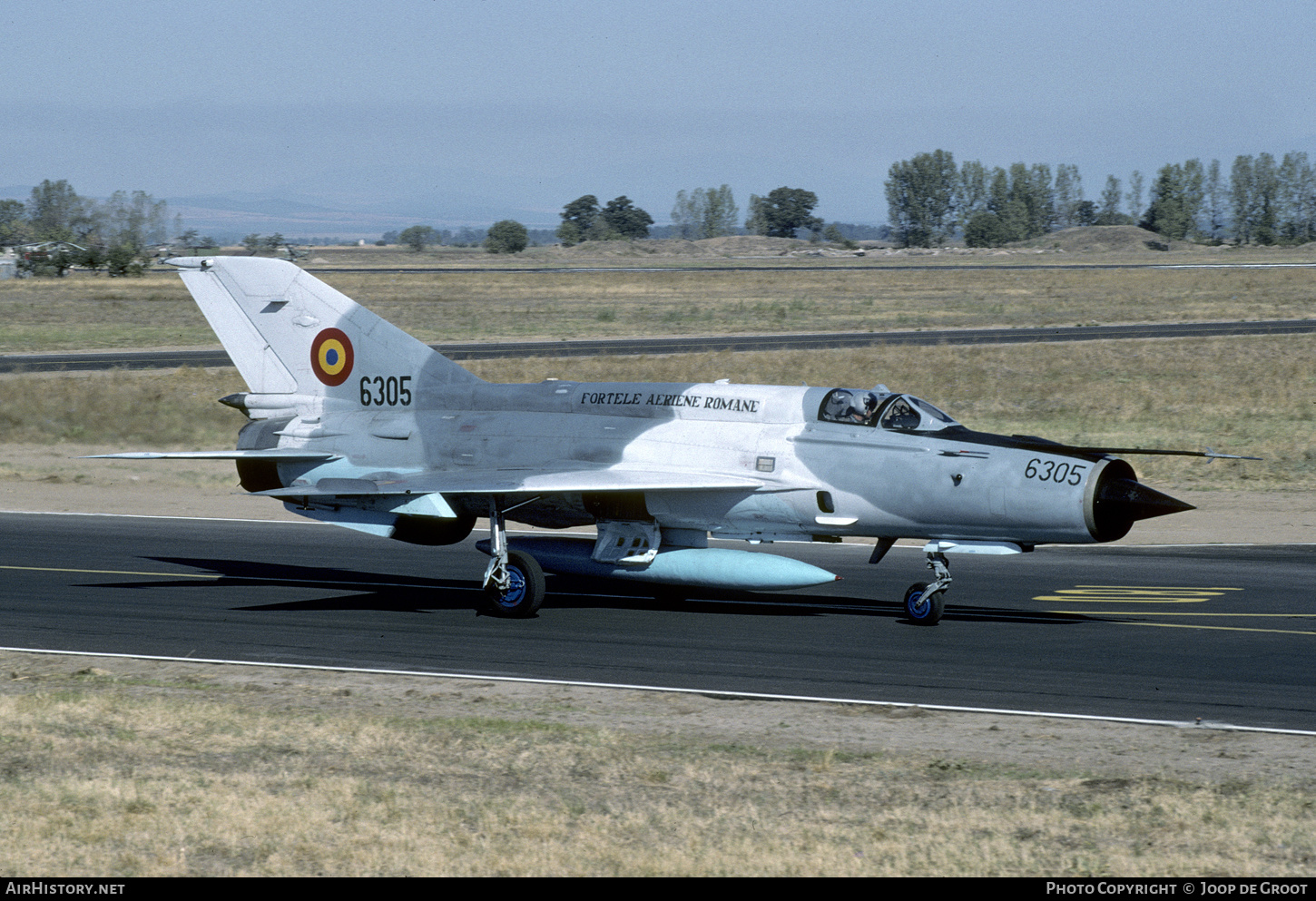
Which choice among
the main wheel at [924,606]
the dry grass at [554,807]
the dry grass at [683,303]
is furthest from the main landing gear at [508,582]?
the dry grass at [683,303]

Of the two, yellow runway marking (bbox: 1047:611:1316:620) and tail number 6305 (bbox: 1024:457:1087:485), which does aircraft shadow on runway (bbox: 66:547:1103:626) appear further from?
tail number 6305 (bbox: 1024:457:1087:485)

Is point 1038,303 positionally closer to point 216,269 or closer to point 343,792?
point 216,269

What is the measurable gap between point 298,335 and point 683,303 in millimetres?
66369

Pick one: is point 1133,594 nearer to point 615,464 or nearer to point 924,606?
point 924,606

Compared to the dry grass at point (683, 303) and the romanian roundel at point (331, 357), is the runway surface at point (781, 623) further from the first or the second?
the dry grass at point (683, 303)

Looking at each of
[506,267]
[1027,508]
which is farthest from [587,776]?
[506,267]

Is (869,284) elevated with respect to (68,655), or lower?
elevated

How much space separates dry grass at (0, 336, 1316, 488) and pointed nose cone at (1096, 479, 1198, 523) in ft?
48.9

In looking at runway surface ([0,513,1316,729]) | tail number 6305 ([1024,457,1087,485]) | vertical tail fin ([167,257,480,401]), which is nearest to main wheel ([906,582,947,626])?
runway surface ([0,513,1316,729])

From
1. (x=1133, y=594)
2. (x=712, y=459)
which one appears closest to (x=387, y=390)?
(x=712, y=459)

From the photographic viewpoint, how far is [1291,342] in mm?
51375

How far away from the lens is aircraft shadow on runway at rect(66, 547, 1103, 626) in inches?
683

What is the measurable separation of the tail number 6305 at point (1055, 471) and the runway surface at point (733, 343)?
36214mm
